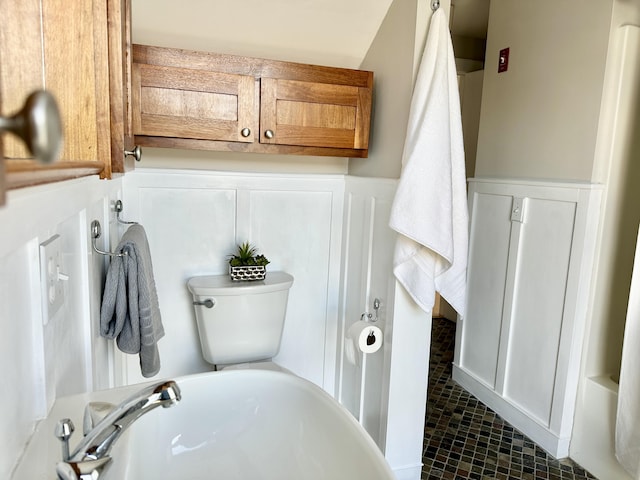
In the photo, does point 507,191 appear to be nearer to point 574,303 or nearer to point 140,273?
point 574,303

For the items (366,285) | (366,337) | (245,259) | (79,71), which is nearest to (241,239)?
(245,259)

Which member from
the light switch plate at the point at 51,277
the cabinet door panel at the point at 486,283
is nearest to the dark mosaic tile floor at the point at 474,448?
the cabinet door panel at the point at 486,283

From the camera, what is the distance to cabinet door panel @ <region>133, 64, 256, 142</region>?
164 cm

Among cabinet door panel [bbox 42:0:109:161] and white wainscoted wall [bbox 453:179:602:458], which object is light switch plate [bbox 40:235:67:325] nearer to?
cabinet door panel [bbox 42:0:109:161]

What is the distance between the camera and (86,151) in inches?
37.7

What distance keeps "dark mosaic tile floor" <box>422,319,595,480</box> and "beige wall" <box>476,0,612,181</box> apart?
4.04 feet

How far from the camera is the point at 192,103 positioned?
66.8 inches

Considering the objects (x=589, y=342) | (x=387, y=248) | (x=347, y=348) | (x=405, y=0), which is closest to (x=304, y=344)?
(x=347, y=348)

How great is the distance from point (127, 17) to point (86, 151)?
509 mm

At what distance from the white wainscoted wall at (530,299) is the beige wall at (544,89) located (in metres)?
Answer: 0.13

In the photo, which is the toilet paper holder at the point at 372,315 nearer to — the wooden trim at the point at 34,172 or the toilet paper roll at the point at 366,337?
the toilet paper roll at the point at 366,337

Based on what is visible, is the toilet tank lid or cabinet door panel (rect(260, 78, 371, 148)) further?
the toilet tank lid

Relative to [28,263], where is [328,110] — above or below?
above

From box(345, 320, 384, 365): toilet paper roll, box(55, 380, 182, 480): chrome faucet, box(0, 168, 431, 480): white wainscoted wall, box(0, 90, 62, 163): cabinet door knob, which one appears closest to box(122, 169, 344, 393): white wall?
box(0, 168, 431, 480): white wainscoted wall
